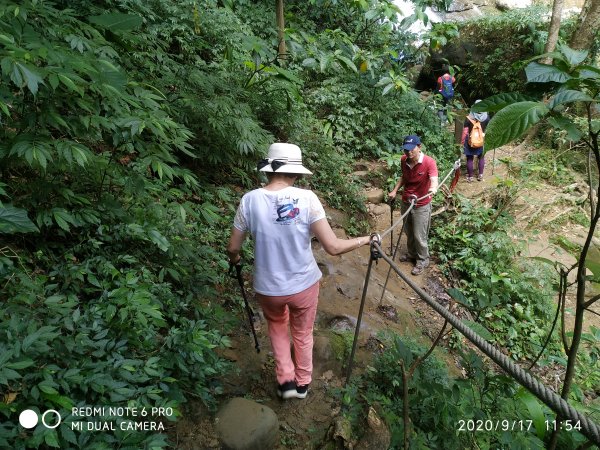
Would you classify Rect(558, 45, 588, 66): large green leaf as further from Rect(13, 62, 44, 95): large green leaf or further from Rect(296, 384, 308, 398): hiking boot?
Rect(296, 384, 308, 398): hiking boot

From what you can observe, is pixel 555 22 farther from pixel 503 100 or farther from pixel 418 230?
pixel 503 100

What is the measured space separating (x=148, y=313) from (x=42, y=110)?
1498mm

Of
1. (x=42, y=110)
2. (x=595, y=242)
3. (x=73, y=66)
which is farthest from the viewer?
(x=595, y=242)

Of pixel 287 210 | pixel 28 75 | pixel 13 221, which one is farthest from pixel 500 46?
pixel 13 221

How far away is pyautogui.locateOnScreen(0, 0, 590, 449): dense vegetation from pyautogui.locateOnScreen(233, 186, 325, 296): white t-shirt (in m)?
0.57

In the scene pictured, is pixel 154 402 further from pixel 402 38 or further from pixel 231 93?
pixel 402 38

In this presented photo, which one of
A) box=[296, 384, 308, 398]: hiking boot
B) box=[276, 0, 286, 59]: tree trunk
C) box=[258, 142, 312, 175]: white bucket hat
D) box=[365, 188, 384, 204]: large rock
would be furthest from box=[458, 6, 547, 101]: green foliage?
box=[296, 384, 308, 398]: hiking boot

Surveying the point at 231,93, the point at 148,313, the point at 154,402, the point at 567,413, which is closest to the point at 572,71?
the point at 567,413

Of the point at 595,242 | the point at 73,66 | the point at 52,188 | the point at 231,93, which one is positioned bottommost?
the point at 595,242

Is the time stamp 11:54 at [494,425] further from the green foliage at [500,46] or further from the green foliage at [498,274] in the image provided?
the green foliage at [500,46]

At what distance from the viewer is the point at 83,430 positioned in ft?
Answer: 5.69

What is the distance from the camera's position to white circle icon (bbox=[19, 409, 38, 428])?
1.66 m

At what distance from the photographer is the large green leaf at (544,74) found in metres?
1.19
